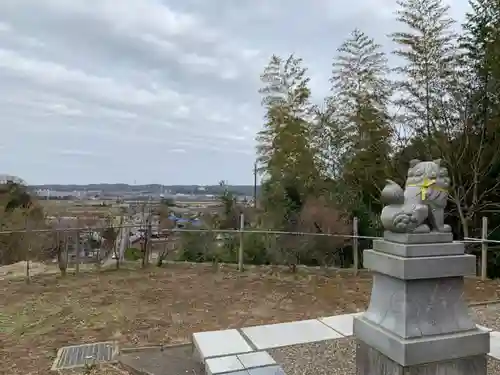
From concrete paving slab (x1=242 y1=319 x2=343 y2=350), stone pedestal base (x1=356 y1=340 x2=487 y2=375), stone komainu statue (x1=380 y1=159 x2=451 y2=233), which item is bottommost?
concrete paving slab (x1=242 y1=319 x2=343 y2=350)

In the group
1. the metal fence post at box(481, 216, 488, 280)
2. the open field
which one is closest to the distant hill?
the open field

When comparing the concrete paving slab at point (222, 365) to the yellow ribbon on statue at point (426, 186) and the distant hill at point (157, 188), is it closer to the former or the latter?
the yellow ribbon on statue at point (426, 186)

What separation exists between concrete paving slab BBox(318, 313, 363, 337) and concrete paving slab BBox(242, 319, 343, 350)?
0.05m

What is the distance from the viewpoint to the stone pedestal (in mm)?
2025

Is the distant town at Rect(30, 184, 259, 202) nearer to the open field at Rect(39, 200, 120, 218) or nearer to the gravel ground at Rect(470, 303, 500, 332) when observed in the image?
the open field at Rect(39, 200, 120, 218)

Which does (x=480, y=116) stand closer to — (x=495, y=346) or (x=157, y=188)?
(x=495, y=346)

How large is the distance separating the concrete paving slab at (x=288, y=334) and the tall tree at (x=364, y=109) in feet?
13.3

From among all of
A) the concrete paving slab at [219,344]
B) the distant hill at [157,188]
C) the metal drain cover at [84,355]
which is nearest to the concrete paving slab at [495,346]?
the concrete paving slab at [219,344]

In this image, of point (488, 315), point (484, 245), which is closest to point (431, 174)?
point (488, 315)

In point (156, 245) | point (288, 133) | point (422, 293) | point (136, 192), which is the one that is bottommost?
point (156, 245)

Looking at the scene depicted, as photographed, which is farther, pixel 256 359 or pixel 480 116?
pixel 480 116

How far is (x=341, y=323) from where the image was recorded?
141 inches

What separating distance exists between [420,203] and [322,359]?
1382 mm

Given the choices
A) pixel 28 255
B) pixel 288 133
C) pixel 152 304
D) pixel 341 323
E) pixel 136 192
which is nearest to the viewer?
pixel 341 323
